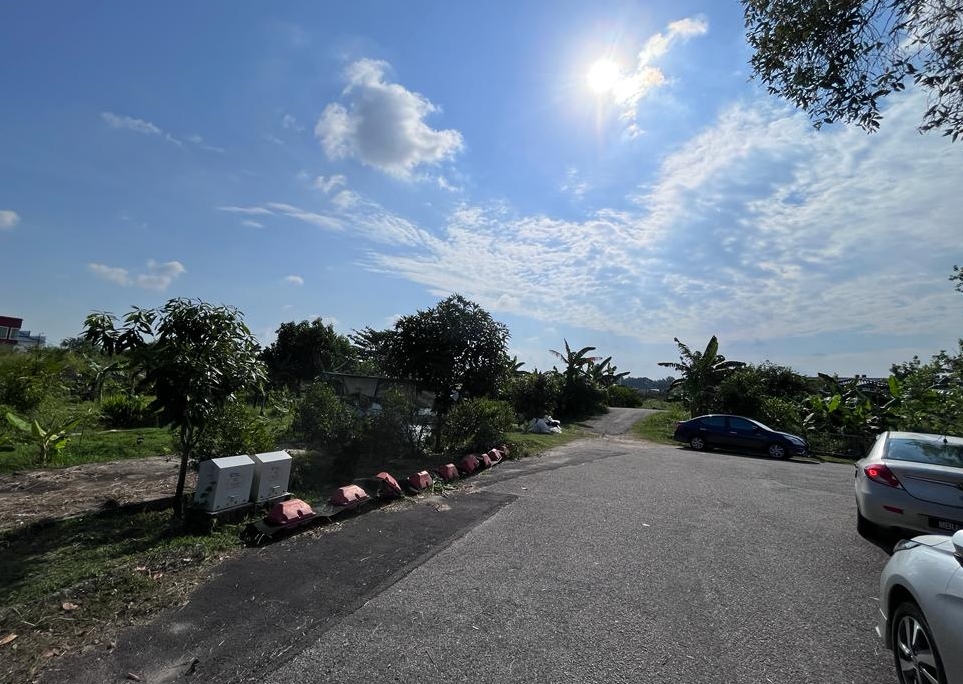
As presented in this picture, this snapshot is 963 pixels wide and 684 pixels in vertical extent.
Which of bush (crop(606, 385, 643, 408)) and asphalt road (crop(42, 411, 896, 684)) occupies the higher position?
bush (crop(606, 385, 643, 408))

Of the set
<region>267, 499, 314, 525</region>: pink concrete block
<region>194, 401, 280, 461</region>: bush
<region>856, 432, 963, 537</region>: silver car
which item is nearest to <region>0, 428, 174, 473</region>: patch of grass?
<region>194, 401, 280, 461</region>: bush

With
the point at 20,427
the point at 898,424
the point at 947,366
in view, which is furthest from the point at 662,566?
the point at 898,424

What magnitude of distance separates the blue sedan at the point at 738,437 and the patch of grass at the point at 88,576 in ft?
60.6

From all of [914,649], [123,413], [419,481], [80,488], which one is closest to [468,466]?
[419,481]

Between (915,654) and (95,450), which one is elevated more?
(915,654)

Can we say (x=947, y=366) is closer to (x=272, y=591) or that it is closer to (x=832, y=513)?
(x=832, y=513)

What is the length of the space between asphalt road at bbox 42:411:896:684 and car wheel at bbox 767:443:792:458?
12.9 meters

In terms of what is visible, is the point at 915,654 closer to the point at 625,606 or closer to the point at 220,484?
the point at 625,606

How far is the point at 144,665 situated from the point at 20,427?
380 inches

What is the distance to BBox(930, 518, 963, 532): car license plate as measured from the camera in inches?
218

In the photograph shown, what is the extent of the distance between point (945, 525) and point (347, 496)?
6.84m

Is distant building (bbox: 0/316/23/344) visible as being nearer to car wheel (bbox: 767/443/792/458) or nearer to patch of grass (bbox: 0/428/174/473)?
patch of grass (bbox: 0/428/174/473)

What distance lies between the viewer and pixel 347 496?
22.3 feet

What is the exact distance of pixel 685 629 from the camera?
3.75 meters
